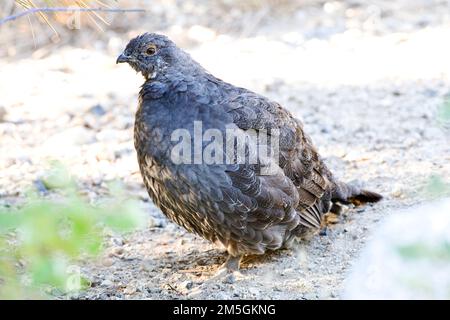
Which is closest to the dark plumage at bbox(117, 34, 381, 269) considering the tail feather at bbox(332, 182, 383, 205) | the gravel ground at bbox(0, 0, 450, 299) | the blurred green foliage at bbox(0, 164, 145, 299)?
the gravel ground at bbox(0, 0, 450, 299)

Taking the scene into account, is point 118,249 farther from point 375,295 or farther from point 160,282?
point 375,295

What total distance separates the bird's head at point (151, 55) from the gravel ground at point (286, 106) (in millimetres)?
952

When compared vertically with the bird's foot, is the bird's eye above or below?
above

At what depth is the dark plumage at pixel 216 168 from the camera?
5047 millimetres

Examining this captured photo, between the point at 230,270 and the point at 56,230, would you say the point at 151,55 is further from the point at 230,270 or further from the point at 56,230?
the point at 56,230

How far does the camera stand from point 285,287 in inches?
199

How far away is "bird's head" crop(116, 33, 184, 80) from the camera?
5.43 meters

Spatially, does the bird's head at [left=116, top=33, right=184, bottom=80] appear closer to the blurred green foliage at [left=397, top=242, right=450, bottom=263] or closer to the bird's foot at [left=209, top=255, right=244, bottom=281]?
the bird's foot at [left=209, top=255, right=244, bottom=281]

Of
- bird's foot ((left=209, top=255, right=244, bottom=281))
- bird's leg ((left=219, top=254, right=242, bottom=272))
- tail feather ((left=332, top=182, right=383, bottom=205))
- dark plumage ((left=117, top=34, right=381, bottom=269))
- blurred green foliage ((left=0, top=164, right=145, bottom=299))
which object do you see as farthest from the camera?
tail feather ((left=332, top=182, right=383, bottom=205))

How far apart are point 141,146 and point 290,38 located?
6.22 meters

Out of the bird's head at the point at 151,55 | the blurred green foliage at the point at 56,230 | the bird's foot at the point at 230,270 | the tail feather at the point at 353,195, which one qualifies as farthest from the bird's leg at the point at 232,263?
the blurred green foliage at the point at 56,230

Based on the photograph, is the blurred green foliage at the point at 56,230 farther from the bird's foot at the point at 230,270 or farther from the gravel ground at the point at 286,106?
the bird's foot at the point at 230,270

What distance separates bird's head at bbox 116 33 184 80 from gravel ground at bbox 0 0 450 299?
952 mm

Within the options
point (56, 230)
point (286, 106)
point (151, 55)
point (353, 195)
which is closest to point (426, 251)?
point (56, 230)
